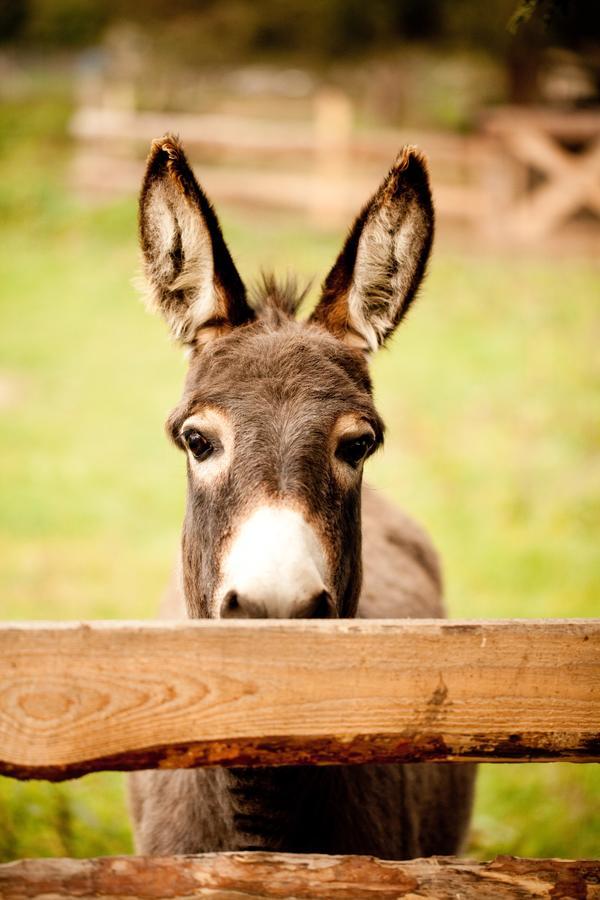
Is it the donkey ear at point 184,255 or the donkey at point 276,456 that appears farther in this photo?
the donkey ear at point 184,255

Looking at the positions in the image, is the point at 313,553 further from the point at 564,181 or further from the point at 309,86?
the point at 309,86

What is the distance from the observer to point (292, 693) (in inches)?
69.9

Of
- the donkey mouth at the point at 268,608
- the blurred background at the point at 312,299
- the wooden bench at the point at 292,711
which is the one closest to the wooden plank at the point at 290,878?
the wooden bench at the point at 292,711

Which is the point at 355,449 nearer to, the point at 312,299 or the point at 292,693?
the point at 292,693

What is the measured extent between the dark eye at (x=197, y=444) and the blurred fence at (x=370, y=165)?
14203 millimetres

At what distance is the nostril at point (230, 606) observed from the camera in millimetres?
2113

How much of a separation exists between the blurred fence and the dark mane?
13.4m

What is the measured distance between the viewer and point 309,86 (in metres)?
42.8

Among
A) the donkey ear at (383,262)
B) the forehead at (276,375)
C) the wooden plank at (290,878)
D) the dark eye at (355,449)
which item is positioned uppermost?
the donkey ear at (383,262)

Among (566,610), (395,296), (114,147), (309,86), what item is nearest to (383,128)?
(114,147)

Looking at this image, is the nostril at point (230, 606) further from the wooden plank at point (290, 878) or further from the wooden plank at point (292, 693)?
the wooden plank at point (290, 878)

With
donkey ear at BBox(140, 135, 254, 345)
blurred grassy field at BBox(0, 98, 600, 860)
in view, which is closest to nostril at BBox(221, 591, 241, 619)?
donkey ear at BBox(140, 135, 254, 345)

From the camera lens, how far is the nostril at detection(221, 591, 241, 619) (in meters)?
2.11

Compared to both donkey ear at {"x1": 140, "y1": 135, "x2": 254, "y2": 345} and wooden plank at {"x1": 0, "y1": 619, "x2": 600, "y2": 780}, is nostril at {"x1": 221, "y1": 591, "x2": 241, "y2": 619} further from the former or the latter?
donkey ear at {"x1": 140, "y1": 135, "x2": 254, "y2": 345}
